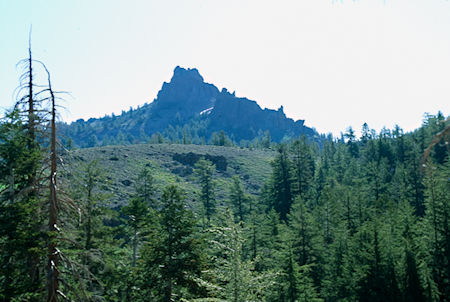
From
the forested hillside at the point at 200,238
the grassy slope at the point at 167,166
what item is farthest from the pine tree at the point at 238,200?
the grassy slope at the point at 167,166

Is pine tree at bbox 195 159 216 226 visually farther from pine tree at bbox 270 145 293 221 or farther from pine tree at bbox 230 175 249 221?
pine tree at bbox 270 145 293 221

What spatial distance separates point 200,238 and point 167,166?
3008 inches

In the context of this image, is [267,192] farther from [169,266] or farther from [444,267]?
[169,266]

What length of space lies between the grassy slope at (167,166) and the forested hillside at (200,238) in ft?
23.8

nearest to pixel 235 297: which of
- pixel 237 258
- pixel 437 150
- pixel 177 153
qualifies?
pixel 237 258

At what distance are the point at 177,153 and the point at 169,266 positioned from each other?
86.6 metres

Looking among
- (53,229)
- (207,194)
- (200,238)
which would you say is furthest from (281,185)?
(53,229)

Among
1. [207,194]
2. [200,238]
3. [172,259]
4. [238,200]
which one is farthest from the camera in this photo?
[238,200]

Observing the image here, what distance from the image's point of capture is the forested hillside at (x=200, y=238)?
8648 millimetres

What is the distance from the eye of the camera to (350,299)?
29375 millimetres

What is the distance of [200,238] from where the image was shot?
732 inches

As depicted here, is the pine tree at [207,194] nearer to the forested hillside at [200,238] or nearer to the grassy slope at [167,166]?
the forested hillside at [200,238]

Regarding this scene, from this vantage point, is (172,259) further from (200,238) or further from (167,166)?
(167,166)

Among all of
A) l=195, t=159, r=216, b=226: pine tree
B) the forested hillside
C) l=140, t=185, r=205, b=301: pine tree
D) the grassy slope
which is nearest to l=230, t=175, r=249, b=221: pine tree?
the forested hillside
